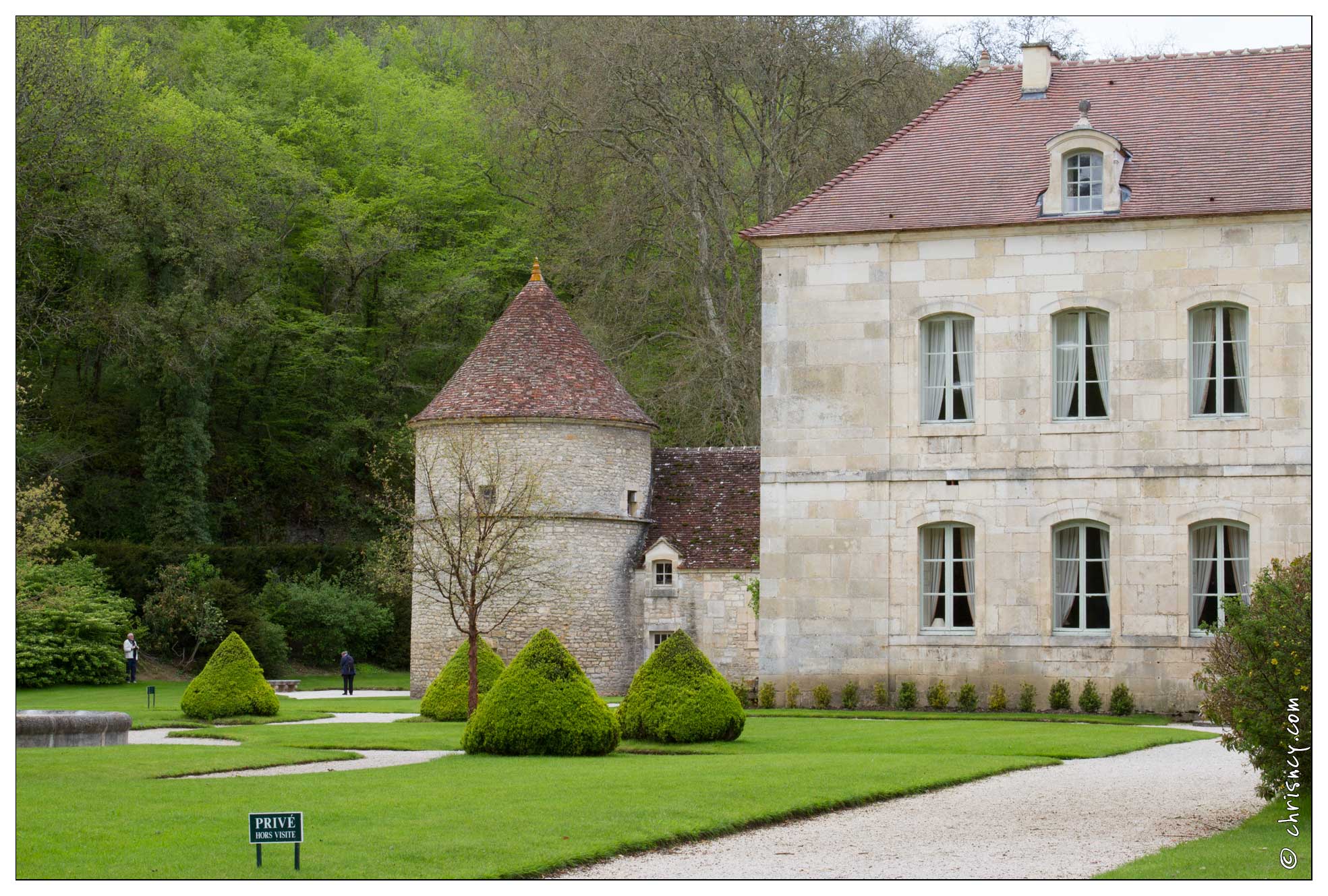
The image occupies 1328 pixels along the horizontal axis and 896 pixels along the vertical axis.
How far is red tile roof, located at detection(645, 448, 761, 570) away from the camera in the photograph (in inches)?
1388

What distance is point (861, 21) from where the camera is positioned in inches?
1628

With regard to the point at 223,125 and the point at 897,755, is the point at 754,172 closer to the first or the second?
the point at 223,125

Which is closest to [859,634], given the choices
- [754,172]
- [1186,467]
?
[1186,467]

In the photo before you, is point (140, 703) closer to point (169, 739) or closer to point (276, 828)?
point (169, 739)

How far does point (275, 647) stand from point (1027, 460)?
855 inches

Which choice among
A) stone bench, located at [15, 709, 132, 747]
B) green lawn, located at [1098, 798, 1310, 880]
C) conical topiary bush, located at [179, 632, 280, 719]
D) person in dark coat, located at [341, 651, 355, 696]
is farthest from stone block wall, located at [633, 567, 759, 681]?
green lawn, located at [1098, 798, 1310, 880]

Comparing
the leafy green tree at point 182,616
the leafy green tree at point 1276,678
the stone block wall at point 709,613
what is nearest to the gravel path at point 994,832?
the leafy green tree at point 1276,678

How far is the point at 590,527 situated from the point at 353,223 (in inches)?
713

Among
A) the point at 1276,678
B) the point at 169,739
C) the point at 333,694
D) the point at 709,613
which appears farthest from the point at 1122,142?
the point at 333,694

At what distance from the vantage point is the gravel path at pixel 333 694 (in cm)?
3494

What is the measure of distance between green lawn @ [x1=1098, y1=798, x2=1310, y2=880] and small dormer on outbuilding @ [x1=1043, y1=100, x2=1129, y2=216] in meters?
15.2

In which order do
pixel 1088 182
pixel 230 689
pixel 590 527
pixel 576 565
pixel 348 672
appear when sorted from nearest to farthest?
pixel 230 689, pixel 1088 182, pixel 576 565, pixel 590 527, pixel 348 672

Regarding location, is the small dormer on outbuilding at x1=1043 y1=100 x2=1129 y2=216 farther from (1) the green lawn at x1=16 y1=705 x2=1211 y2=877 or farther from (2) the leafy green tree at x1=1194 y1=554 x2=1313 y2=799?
(2) the leafy green tree at x1=1194 y1=554 x2=1313 y2=799

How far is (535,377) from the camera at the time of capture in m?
35.1
